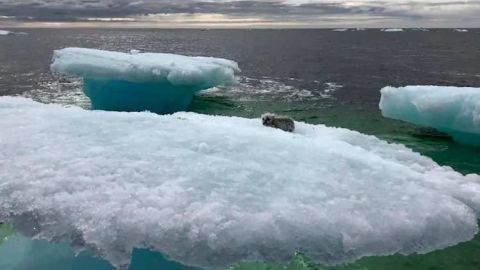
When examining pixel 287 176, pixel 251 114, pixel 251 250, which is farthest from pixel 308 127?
pixel 251 114

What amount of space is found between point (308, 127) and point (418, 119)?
6006 millimetres

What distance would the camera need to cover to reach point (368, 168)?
6.59 metres

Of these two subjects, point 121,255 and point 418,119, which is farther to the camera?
point 418,119

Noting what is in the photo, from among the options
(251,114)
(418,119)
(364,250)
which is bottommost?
(251,114)

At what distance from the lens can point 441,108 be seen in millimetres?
14148

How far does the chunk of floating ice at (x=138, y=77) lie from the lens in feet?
55.5

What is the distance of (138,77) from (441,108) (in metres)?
10.2

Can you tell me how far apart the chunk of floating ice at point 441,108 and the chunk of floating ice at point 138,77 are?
22.6 ft

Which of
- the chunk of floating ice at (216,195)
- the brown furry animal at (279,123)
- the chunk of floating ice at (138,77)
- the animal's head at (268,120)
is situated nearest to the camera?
the chunk of floating ice at (216,195)

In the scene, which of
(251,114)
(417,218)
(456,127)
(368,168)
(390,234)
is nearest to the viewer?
(390,234)

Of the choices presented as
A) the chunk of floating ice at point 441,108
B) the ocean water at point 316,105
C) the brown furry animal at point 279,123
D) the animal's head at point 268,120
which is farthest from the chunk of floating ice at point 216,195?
→ the chunk of floating ice at point 441,108

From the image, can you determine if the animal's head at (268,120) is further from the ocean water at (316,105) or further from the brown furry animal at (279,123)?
the ocean water at (316,105)

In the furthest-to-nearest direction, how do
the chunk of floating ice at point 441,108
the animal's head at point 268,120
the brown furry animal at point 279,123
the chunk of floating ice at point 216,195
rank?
the chunk of floating ice at point 441,108 → the animal's head at point 268,120 → the brown furry animal at point 279,123 → the chunk of floating ice at point 216,195

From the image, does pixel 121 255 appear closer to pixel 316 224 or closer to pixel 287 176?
pixel 316 224
